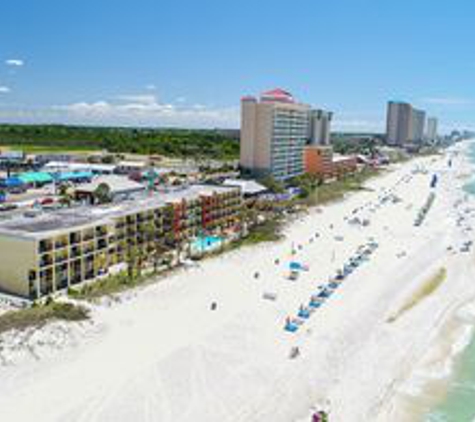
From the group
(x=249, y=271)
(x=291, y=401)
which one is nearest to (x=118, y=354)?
(x=291, y=401)

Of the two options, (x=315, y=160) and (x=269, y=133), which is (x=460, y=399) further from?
(x=315, y=160)

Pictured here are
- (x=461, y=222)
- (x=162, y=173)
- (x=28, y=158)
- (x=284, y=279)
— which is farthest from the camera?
(x=28, y=158)

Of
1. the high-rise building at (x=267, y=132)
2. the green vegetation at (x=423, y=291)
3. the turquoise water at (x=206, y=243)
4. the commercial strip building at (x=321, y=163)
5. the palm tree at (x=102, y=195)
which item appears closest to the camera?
the green vegetation at (x=423, y=291)

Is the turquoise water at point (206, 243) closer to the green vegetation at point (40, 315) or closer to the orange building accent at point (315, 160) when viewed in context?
the green vegetation at point (40, 315)

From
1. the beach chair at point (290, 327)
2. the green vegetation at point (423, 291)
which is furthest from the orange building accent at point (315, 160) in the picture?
the beach chair at point (290, 327)

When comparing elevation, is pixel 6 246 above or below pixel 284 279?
above

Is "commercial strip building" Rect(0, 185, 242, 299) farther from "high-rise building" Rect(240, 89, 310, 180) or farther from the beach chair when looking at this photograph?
"high-rise building" Rect(240, 89, 310, 180)

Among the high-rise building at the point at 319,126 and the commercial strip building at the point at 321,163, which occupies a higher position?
the high-rise building at the point at 319,126

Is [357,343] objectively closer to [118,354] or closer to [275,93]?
[118,354]
